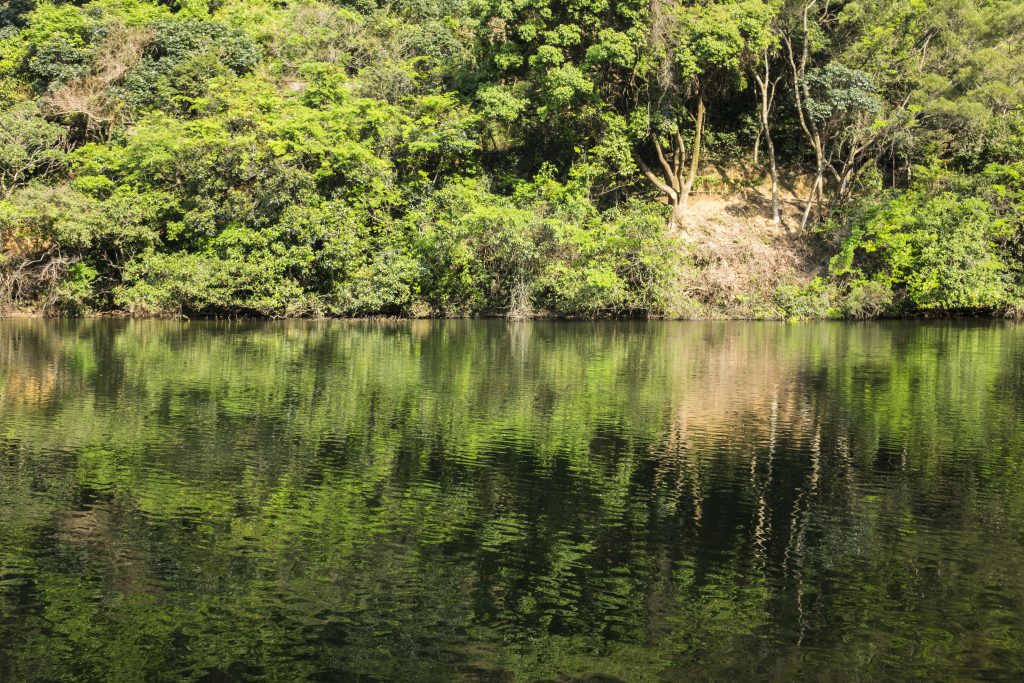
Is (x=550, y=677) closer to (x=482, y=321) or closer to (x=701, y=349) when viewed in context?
(x=701, y=349)

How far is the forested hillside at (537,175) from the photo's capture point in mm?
43031

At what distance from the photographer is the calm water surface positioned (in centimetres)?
753

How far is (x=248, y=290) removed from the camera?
4384 centimetres

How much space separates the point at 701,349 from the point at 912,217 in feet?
61.5

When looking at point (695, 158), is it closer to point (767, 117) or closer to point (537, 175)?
point (767, 117)

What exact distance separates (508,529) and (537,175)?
37933mm

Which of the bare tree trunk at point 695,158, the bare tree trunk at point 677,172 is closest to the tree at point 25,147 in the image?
the bare tree trunk at point 677,172

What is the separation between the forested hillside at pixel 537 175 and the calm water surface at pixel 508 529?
21.7 m

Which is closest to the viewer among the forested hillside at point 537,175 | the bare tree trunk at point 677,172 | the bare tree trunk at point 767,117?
the forested hillside at point 537,175

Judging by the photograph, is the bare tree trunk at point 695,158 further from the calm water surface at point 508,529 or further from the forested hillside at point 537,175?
the calm water surface at point 508,529

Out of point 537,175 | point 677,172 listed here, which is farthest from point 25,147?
point 677,172

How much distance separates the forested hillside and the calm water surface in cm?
2166

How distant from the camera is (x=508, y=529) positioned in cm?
1067

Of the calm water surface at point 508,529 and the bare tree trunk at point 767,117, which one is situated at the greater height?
the bare tree trunk at point 767,117
